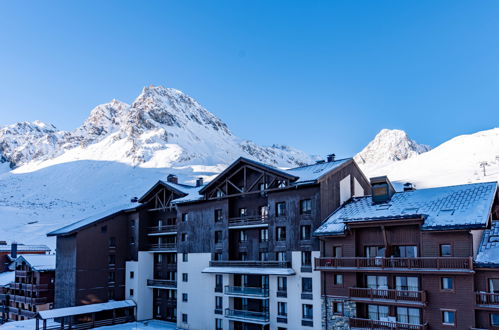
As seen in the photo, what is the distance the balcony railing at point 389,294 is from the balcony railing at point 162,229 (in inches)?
991

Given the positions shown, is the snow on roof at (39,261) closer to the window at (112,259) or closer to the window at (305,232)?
the window at (112,259)

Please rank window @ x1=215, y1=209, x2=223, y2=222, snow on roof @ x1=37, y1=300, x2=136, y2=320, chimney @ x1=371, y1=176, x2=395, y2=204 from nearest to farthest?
chimney @ x1=371, y1=176, x2=395, y2=204 < snow on roof @ x1=37, y1=300, x2=136, y2=320 < window @ x1=215, y1=209, x2=223, y2=222

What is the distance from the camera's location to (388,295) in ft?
108

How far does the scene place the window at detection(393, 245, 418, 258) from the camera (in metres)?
33.2

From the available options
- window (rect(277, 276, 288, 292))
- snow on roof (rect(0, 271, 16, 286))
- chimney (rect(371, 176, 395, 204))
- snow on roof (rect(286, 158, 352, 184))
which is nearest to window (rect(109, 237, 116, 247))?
snow on roof (rect(0, 271, 16, 286))

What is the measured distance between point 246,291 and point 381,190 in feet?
52.5

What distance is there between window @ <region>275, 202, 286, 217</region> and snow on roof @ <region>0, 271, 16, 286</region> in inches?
1696

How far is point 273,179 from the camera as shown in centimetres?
4297

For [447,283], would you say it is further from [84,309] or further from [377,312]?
[84,309]

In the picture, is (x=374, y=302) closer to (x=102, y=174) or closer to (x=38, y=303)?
(x=38, y=303)

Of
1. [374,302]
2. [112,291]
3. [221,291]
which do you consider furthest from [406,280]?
[112,291]

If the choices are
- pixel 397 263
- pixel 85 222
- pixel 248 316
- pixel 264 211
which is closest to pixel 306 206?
pixel 264 211

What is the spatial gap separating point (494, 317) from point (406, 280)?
19.9ft

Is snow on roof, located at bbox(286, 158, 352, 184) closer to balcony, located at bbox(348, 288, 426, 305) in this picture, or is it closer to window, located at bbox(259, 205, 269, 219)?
window, located at bbox(259, 205, 269, 219)
